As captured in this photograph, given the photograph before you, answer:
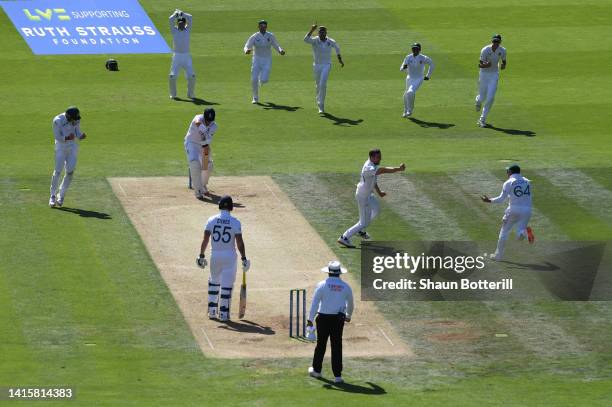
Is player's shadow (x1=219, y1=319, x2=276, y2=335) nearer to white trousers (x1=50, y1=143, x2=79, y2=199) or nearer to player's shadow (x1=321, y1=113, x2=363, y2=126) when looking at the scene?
white trousers (x1=50, y1=143, x2=79, y2=199)

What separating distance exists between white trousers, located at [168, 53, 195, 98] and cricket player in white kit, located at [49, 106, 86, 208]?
956 cm

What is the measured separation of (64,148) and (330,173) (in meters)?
6.30

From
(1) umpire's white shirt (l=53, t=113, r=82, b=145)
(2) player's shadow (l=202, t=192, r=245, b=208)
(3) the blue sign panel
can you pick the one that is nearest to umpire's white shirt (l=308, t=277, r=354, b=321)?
(2) player's shadow (l=202, t=192, r=245, b=208)

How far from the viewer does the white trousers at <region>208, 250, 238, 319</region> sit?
23531 mm

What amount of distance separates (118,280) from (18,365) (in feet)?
14.1

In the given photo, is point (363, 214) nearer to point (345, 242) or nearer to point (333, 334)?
point (345, 242)

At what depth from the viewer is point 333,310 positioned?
21.0 m

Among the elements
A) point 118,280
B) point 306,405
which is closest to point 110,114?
point 118,280

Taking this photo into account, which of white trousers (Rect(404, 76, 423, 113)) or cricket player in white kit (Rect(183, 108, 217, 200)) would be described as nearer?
cricket player in white kit (Rect(183, 108, 217, 200))

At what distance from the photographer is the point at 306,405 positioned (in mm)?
19969

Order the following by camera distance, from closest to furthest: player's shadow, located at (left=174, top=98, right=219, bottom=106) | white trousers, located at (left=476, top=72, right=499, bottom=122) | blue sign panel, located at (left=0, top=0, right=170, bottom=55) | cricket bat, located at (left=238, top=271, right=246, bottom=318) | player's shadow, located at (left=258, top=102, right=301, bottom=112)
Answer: cricket bat, located at (left=238, top=271, right=246, bottom=318) → white trousers, located at (left=476, top=72, right=499, bottom=122) → player's shadow, located at (left=258, top=102, right=301, bottom=112) → player's shadow, located at (left=174, top=98, right=219, bottom=106) → blue sign panel, located at (left=0, top=0, right=170, bottom=55)

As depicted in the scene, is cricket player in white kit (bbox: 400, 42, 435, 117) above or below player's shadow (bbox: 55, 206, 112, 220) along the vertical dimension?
above

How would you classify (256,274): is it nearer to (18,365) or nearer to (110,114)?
(18,365)

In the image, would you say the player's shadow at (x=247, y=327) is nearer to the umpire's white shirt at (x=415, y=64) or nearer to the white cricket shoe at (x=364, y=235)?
the white cricket shoe at (x=364, y=235)
